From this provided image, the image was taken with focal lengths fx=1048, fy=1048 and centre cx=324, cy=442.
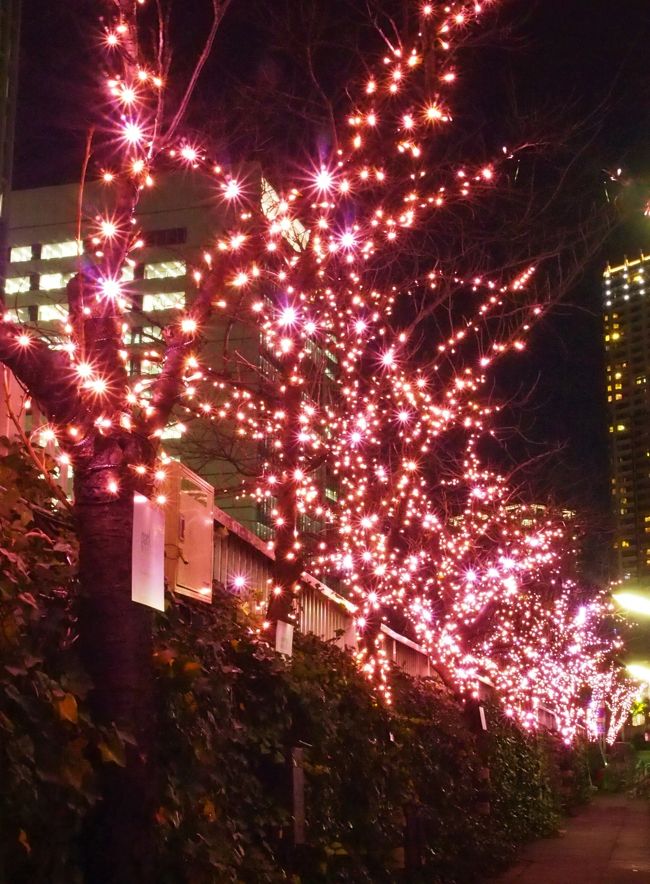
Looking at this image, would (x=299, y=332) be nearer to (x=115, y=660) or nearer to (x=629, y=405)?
(x=115, y=660)

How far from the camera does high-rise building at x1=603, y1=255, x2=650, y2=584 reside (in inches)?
523

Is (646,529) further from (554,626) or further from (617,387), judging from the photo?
(617,387)

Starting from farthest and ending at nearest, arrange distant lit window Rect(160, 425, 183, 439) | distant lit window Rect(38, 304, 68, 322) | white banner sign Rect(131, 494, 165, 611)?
distant lit window Rect(38, 304, 68, 322), distant lit window Rect(160, 425, 183, 439), white banner sign Rect(131, 494, 165, 611)

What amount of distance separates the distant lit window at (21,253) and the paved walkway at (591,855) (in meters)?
29.5

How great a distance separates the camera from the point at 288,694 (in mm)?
6895

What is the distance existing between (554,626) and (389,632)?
47.8 feet

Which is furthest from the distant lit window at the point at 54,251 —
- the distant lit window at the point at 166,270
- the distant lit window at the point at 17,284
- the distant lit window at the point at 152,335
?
the distant lit window at the point at 152,335

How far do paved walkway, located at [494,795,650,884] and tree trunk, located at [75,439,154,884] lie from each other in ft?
27.2

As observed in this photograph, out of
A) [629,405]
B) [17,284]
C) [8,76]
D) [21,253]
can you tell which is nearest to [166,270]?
[21,253]

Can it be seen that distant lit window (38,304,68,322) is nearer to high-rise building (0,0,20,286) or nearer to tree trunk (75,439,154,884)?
tree trunk (75,439,154,884)

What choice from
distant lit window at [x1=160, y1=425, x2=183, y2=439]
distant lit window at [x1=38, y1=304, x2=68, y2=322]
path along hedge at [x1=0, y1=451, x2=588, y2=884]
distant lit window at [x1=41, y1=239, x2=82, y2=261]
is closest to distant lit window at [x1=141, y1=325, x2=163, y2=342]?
distant lit window at [x1=38, y1=304, x2=68, y2=322]

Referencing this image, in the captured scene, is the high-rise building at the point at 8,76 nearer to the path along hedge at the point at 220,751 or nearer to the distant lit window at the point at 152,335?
the distant lit window at the point at 152,335

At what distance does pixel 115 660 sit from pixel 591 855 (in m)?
12.1

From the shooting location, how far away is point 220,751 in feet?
18.4
